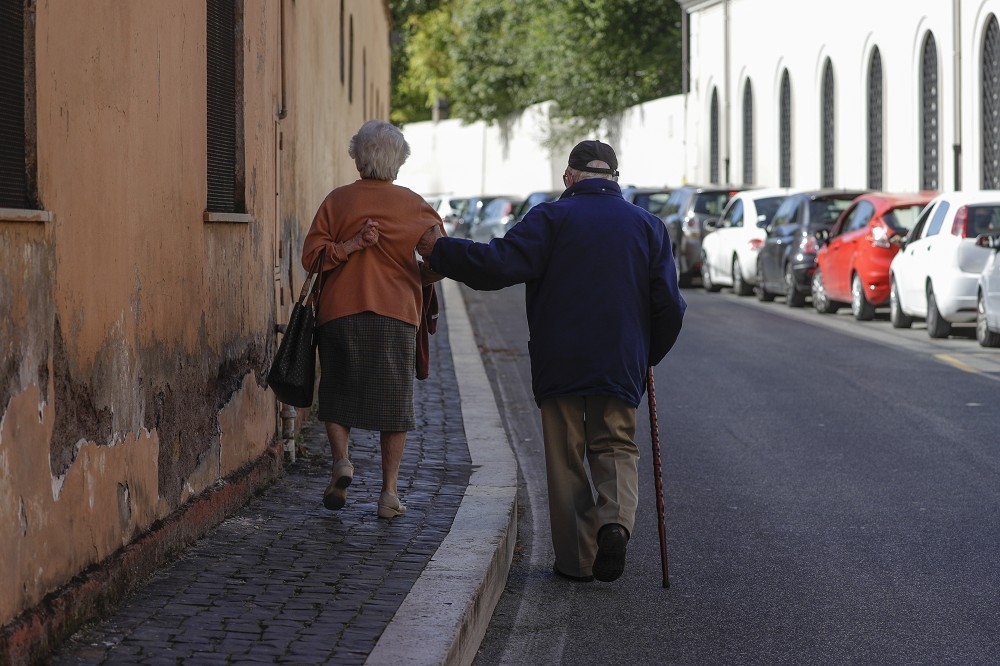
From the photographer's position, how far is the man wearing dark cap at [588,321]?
6.71 meters

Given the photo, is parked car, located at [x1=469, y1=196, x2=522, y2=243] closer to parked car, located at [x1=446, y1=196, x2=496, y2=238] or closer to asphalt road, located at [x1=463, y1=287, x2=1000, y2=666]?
parked car, located at [x1=446, y1=196, x2=496, y2=238]

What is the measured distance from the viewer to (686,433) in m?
11.4

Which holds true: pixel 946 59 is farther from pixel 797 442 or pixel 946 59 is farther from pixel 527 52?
pixel 527 52

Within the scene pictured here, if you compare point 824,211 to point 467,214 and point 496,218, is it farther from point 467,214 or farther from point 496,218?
point 467,214

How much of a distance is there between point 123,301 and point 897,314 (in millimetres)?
15207

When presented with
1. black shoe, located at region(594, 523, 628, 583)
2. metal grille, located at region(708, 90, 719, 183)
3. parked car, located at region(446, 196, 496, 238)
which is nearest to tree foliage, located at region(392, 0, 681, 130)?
parked car, located at region(446, 196, 496, 238)

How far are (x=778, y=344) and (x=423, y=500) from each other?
10.4 meters

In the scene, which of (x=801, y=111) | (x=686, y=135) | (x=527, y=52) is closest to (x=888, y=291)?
(x=801, y=111)

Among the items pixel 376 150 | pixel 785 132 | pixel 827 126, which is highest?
pixel 785 132

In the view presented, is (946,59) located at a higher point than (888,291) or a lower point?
higher

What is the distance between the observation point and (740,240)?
1064 inches

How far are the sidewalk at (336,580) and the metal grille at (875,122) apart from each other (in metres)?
27.7

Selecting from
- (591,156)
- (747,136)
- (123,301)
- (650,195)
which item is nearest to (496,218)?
(747,136)

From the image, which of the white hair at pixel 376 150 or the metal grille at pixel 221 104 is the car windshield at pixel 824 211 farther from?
the white hair at pixel 376 150
